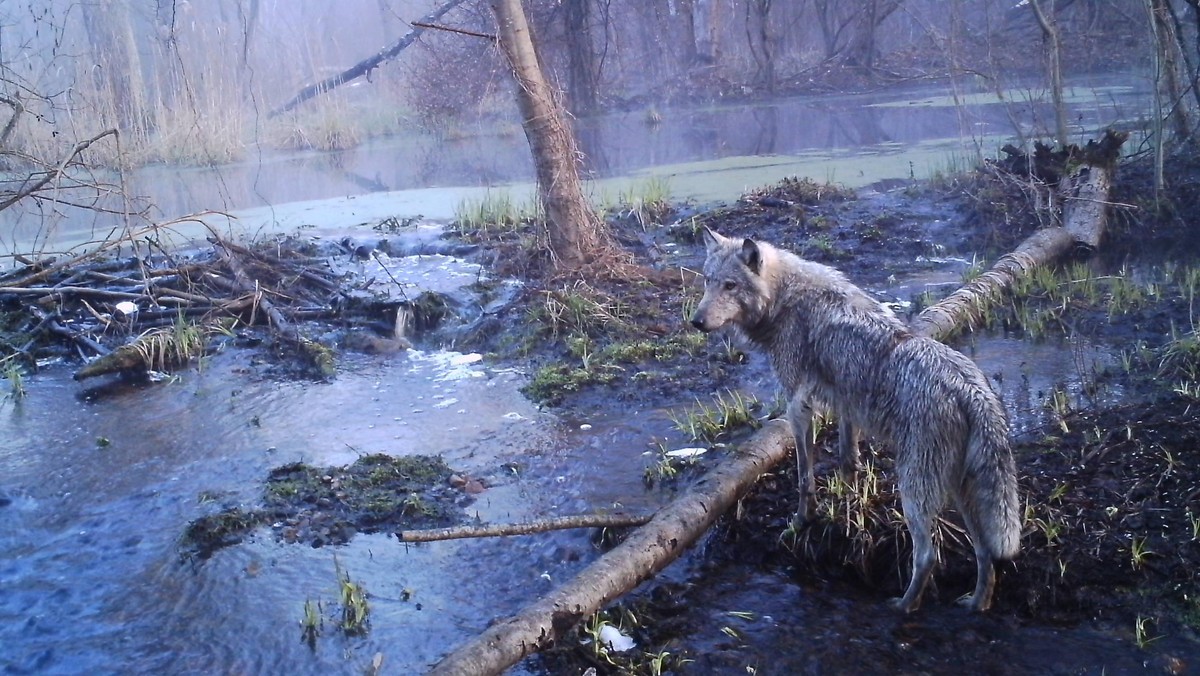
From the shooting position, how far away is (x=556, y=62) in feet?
79.7

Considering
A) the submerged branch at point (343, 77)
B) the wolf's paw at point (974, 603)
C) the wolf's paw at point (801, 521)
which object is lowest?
the wolf's paw at point (974, 603)

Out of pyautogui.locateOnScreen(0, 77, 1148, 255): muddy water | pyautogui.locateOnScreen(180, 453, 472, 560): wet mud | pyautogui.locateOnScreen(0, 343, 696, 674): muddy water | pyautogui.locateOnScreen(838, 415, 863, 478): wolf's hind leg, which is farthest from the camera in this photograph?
pyautogui.locateOnScreen(0, 77, 1148, 255): muddy water

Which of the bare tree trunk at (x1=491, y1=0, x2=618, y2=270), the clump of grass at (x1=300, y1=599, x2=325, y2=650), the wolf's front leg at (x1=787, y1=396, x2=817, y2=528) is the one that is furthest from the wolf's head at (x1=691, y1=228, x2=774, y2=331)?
the bare tree trunk at (x1=491, y1=0, x2=618, y2=270)

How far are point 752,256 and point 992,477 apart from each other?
1.98 meters

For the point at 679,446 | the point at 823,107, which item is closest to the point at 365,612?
the point at 679,446

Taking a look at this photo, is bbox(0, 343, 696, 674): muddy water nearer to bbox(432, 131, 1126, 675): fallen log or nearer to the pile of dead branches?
the pile of dead branches

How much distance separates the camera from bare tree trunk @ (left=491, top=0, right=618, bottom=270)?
1012cm

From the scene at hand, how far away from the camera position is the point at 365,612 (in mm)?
5207

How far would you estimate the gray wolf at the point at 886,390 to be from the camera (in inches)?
175

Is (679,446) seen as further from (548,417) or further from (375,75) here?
(375,75)

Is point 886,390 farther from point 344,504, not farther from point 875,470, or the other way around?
point 344,504

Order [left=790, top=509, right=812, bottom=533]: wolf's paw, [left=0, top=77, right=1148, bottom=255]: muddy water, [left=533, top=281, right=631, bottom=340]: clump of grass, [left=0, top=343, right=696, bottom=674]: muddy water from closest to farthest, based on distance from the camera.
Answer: [left=0, top=343, right=696, bottom=674]: muddy water
[left=790, top=509, right=812, bottom=533]: wolf's paw
[left=533, top=281, right=631, bottom=340]: clump of grass
[left=0, top=77, right=1148, bottom=255]: muddy water

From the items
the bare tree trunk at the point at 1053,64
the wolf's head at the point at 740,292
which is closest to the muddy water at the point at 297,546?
the wolf's head at the point at 740,292

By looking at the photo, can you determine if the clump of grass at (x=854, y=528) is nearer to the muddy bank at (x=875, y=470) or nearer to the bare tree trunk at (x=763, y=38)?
the muddy bank at (x=875, y=470)
